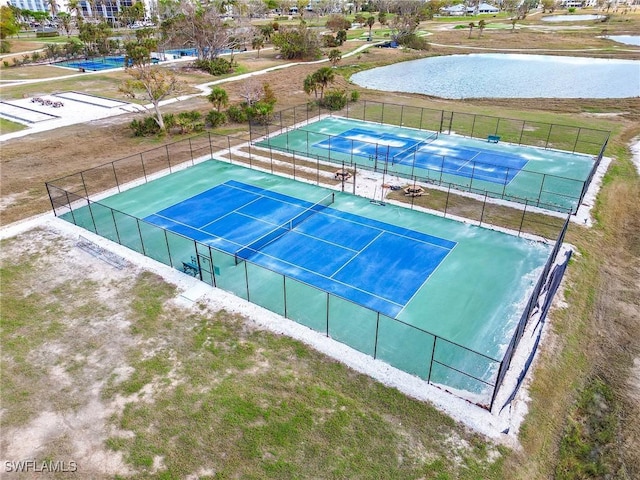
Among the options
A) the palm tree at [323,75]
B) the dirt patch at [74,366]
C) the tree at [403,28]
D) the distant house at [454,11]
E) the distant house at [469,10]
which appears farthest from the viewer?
the distant house at [454,11]

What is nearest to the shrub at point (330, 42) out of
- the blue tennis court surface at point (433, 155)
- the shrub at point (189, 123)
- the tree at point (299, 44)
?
the tree at point (299, 44)

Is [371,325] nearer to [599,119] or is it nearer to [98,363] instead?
[98,363]

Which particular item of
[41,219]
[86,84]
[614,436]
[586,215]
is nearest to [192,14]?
[86,84]

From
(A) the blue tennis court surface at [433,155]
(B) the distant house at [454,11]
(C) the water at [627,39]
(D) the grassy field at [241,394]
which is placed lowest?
(D) the grassy field at [241,394]

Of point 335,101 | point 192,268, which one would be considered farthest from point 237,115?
point 192,268

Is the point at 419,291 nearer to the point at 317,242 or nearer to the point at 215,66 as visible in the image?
the point at 317,242

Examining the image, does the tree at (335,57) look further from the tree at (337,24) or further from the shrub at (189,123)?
the tree at (337,24)

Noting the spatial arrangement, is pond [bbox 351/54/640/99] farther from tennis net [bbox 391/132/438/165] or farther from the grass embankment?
the grass embankment
